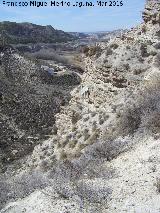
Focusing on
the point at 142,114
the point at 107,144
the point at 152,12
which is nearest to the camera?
the point at 107,144

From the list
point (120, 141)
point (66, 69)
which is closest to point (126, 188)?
point (120, 141)

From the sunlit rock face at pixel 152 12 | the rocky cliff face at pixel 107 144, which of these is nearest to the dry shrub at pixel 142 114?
the rocky cliff face at pixel 107 144

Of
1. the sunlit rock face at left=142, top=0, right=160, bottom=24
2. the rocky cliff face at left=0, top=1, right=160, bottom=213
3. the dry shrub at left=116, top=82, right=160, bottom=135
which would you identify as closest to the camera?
the rocky cliff face at left=0, top=1, right=160, bottom=213

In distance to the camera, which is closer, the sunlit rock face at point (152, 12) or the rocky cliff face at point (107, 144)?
the rocky cliff face at point (107, 144)

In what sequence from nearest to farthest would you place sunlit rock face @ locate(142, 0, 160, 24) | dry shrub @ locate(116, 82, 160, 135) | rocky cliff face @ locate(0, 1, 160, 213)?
1. rocky cliff face @ locate(0, 1, 160, 213)
2. dry shrub @ locate(116, 82, 160, 135)
3. sunlit rock face @ locate(142, 0, 160, 24)

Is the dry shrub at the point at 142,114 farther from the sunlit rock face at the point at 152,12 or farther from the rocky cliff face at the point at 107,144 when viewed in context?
the sunlit rock face at the point at 152,12

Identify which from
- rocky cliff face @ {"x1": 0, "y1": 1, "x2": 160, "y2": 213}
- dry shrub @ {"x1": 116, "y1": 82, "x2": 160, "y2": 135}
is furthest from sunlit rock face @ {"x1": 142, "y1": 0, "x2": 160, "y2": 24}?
dry shrub @ {"x1": 116, "y1": 82, "x2": 160, "y2": 135}

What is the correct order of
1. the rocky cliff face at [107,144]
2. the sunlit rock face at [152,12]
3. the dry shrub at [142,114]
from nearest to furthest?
the rocky cliff face at [107,144] → the dry shrub at [142,114] → the sunlit rock face at [152,12]

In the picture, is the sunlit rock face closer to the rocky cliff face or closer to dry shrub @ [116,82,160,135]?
the rocky cliff face

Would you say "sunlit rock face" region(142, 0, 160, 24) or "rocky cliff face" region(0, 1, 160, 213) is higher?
"sunlit rock face" region(142, 0, 160, 24)

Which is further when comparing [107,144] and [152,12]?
[152,12]

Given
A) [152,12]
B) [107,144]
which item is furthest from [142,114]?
[152,12]

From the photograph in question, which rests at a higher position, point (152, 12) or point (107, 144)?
point (152, 12)

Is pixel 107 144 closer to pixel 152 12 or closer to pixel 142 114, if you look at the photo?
pixel 142 114
